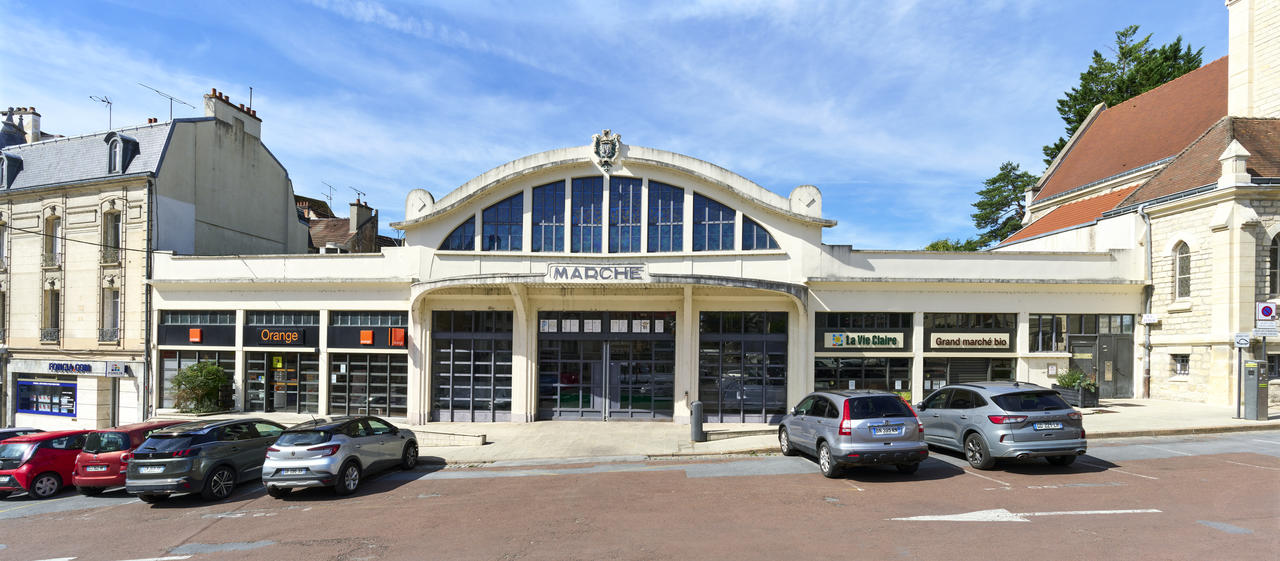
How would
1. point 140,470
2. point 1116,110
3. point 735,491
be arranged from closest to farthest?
point 735,491, point 140,470, point 1116,110

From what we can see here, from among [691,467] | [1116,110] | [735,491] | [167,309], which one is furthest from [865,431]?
[1116,110]

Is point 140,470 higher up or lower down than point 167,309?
lower down

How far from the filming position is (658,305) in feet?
70.0

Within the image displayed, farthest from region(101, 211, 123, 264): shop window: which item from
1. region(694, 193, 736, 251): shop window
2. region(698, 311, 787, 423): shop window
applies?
region(698, 311, 787, 423): shop window

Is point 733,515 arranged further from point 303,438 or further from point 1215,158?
point 1215,158

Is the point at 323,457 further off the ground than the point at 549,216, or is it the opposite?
the point at 549,216

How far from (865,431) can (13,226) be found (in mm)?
33774

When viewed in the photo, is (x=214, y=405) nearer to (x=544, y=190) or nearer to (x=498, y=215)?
(x=498, y=215)

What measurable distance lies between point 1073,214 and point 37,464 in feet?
113

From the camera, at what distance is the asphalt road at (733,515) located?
8.14m

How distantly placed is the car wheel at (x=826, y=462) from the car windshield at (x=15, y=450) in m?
16.1

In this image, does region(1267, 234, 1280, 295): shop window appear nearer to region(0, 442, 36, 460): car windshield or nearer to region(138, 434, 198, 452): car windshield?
region(138, 434, 198, 452): car windshield

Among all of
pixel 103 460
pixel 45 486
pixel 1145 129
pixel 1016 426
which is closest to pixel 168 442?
pixel 103 460

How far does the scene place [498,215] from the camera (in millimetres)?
22078
